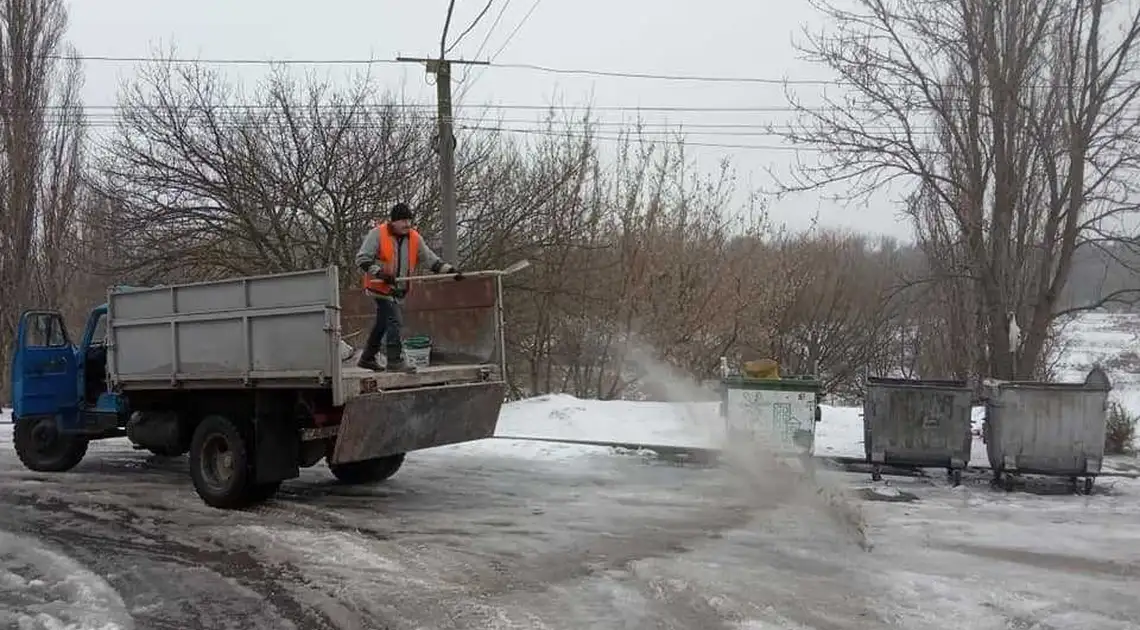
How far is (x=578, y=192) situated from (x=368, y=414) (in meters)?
12.7

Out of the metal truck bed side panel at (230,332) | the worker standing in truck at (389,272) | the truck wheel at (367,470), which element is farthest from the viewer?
the truck wheel at (367,470)

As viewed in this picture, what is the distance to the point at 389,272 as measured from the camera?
27.5 ft

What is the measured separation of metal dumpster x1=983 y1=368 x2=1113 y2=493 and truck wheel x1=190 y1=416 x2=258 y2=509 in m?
7.50

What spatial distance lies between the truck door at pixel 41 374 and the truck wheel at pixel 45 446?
20 cm

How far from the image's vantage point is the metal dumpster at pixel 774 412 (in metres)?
10.4

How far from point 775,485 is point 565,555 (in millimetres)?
3566

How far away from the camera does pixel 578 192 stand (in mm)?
19688

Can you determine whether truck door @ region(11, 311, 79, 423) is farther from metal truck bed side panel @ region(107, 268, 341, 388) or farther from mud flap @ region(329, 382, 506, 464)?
mud flap @ region(329, 382, 506, 464)

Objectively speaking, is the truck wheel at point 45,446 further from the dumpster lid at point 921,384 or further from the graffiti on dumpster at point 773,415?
the dumpster lid at point 921,384

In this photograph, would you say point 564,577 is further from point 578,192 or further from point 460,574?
point 578,192

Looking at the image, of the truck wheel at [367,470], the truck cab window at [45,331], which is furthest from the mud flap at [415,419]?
the truck cab window at [45,331]

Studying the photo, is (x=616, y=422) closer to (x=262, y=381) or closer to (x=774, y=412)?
(x=774, y=412)

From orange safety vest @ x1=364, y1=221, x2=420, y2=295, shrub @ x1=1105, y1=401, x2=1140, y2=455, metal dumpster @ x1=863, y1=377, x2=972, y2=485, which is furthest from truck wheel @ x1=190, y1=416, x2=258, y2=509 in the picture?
shrub @ x1=1105, y1=401, x2=1140, y2=455

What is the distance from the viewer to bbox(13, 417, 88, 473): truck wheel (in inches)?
404
